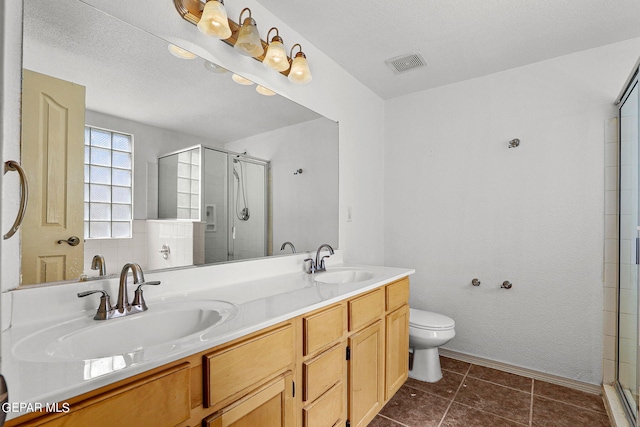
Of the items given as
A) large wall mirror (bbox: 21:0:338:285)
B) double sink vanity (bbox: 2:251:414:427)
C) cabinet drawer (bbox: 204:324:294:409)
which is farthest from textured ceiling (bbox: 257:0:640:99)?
cabinet drawer (bbox: 204:324:294:409)

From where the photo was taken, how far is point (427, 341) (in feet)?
7.38

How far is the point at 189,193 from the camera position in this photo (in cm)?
153

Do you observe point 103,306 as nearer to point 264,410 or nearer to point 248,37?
point 264,410

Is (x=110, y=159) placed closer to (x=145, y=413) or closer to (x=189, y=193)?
(x=189, y=193)

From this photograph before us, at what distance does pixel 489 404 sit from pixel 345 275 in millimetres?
1138

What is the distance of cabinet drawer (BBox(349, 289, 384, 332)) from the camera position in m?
1.61

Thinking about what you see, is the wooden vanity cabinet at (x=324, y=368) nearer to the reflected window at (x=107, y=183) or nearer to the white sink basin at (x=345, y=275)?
the white sink basin at (x=345, y=275)

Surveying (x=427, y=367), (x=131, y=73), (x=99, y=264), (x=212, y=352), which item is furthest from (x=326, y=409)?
(x=131, y=73)

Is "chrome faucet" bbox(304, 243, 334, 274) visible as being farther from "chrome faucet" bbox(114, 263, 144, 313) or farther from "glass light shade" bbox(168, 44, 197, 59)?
"glass light shade" bbox(168, 44, 197, 59)

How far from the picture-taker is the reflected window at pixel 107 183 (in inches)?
47.2

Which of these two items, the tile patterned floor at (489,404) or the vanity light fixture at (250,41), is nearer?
the vanity light fixture at (250,41)

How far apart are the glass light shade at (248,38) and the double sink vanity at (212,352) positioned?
106cm

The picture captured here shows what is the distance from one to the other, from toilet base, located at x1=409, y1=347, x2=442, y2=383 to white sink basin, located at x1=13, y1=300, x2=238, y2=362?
1.64m
